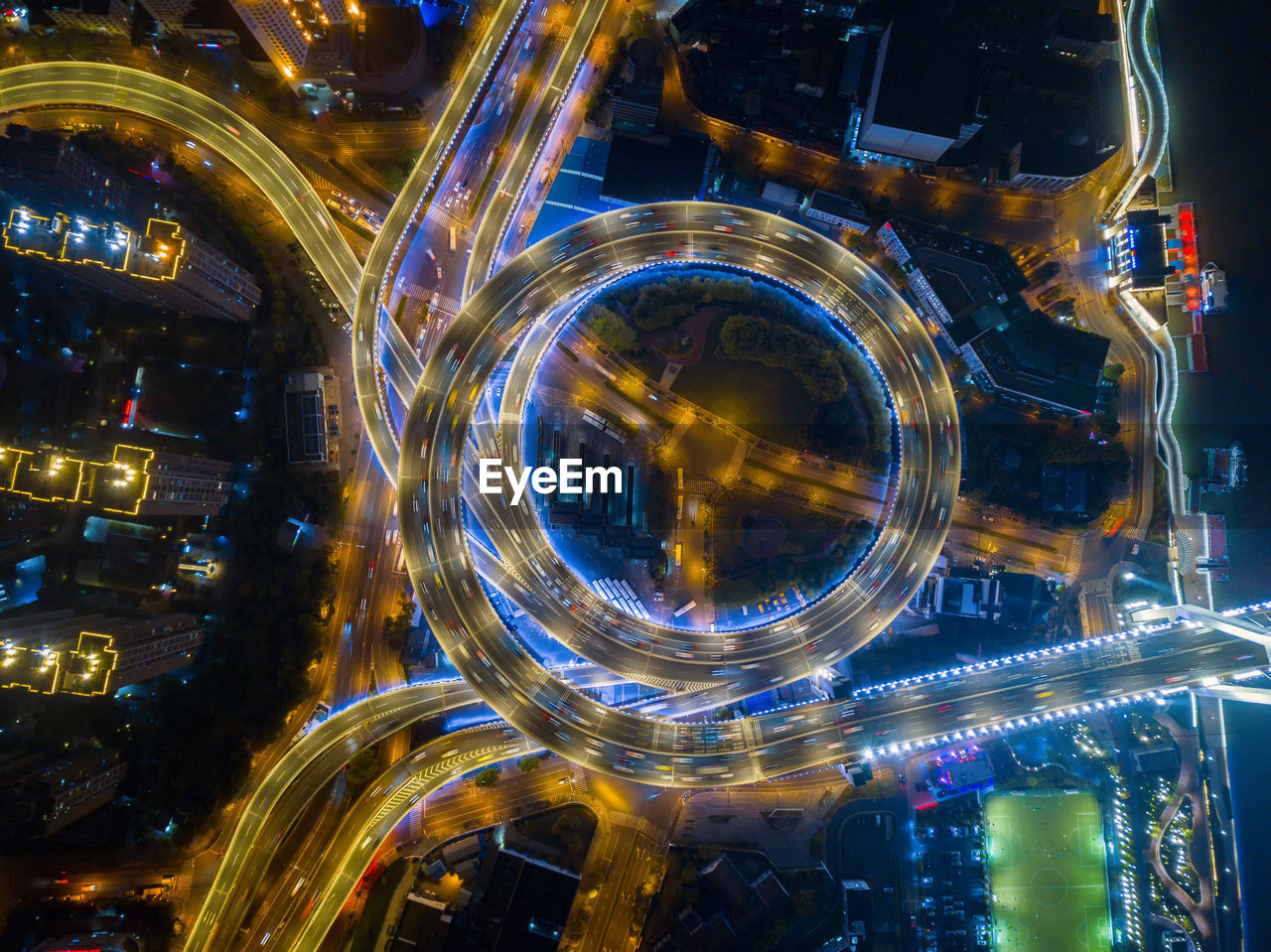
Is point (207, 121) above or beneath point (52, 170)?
above

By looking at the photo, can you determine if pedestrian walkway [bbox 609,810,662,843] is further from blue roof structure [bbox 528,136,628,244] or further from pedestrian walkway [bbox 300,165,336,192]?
pedestrian walkway [bbox 300,165,336,192]

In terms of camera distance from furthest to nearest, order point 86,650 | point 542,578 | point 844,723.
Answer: point 542,578
point 844,723
point 86,650

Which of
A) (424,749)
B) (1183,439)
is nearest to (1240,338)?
(1183,439)

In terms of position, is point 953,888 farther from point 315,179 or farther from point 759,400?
point 315,179

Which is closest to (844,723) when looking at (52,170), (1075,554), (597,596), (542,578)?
(597,596)

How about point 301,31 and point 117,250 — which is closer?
point 117,250
